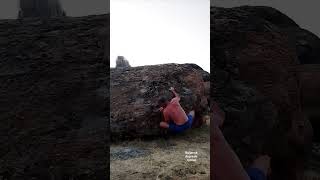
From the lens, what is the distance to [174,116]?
8.34 m

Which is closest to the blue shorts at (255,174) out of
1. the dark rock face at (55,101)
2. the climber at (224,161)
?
the climber at (224,161)

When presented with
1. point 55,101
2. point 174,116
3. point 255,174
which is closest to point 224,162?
point 255,174

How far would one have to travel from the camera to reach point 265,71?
4895mm

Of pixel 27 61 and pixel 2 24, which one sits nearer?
pixel 27 61

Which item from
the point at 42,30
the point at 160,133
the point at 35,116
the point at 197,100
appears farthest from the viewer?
the point at 197,100

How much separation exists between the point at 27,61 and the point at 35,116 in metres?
0.89

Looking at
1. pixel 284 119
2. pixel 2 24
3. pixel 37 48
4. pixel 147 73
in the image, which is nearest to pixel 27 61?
pixel 37 48

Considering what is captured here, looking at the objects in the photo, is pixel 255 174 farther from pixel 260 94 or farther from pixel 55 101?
pixel 55 101

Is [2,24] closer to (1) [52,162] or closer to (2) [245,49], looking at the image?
(1) [52,162]

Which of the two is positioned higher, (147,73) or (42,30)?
(42,30)

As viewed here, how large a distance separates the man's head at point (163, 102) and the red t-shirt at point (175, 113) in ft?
0.88

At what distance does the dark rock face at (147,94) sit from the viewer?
8289 mm

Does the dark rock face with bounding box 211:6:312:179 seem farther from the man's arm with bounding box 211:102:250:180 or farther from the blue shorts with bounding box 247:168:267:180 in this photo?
the man's arm with bounding box 211:102:250:180

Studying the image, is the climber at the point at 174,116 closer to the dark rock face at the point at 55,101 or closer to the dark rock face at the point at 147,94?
the dark rock face at the point at 147,94
